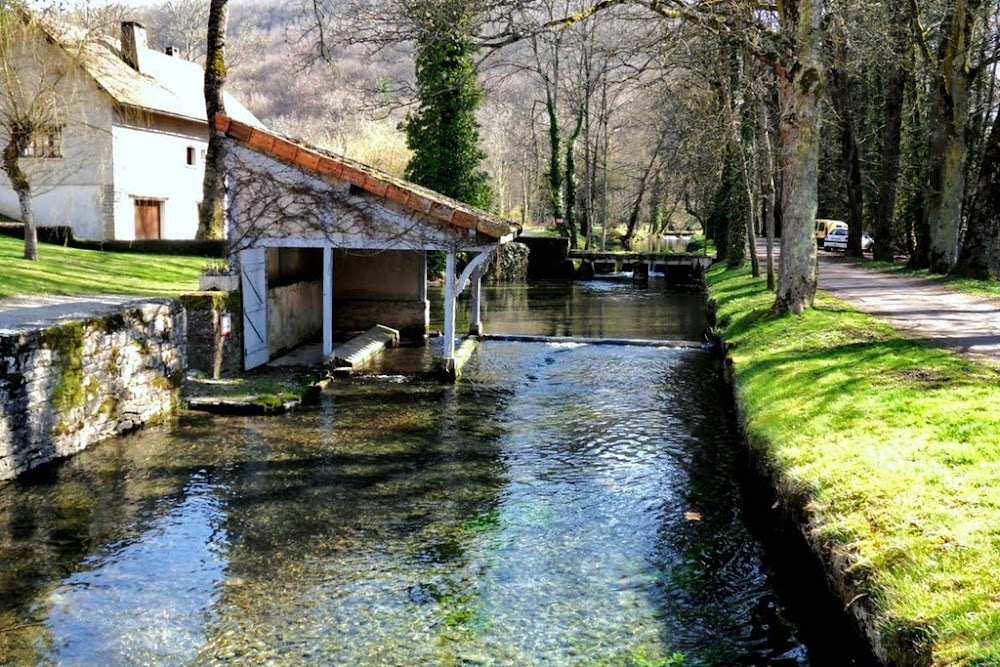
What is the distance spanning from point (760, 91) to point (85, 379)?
1550cm

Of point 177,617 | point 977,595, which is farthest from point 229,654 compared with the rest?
point 977,595

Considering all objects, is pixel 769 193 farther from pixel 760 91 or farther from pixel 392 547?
pixel 392 547

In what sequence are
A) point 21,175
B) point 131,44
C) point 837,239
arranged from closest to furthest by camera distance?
point 21,175 → point 131,44 → point 837,239

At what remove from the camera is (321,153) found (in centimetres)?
1617

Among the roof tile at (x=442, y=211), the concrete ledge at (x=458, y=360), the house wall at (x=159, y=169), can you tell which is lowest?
the concrete ledge at (x=458, y=360)

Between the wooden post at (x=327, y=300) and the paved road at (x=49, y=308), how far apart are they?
11.1 ft

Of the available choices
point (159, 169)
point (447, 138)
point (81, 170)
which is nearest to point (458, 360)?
point (447, 138)

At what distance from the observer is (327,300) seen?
16875 mm

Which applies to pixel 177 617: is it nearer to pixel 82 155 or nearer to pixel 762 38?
pixel 762 38

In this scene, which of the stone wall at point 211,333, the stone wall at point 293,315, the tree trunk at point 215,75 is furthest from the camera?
the tree trunk at point 215,75

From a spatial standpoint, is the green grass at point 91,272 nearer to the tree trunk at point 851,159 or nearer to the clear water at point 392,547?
the clear water at point 392,547

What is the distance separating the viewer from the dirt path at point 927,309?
43.8 ft

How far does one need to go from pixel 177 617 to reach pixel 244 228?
10.3 meters

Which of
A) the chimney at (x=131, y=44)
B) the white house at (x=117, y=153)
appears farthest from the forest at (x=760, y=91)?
the white house at (x=117, y=153)
